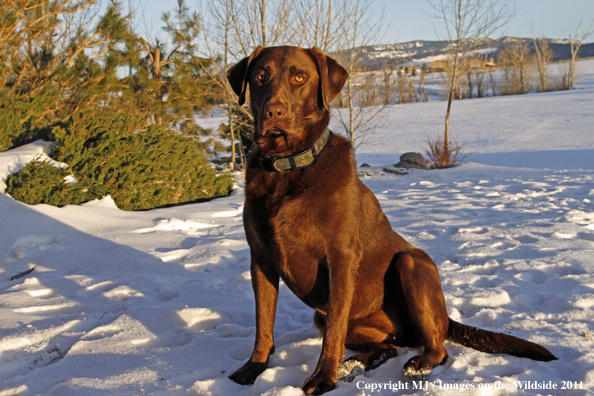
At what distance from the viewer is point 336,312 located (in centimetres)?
211

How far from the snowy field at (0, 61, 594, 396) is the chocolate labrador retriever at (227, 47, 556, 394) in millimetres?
115

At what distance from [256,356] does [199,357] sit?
381 millimetres

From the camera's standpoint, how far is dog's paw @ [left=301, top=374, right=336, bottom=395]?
6.59 ft

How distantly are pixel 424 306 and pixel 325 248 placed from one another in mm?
677

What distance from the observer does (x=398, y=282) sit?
240cm

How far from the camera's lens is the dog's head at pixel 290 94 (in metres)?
2.30

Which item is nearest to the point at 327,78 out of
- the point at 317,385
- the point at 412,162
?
the point at 317,385

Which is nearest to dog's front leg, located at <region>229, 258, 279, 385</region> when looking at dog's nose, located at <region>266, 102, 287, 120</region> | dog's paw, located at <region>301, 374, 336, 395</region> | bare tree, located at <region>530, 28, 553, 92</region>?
dog's paw, located at <region>301, 374, 336, 395</region>

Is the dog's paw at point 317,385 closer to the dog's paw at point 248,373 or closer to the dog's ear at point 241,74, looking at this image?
the dog's paw at point 248,373

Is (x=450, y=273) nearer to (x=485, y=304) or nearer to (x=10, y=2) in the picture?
(x=485, y=304)

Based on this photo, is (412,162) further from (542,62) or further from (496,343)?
(542,62)

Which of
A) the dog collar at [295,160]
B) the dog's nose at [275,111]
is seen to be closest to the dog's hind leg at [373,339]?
the dog collar at [295,160]

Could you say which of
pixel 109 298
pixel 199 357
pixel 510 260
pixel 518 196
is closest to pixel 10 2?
pixel 109 298

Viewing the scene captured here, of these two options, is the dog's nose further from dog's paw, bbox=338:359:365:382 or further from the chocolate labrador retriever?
dog's paw, bbox=338:359:365:382
